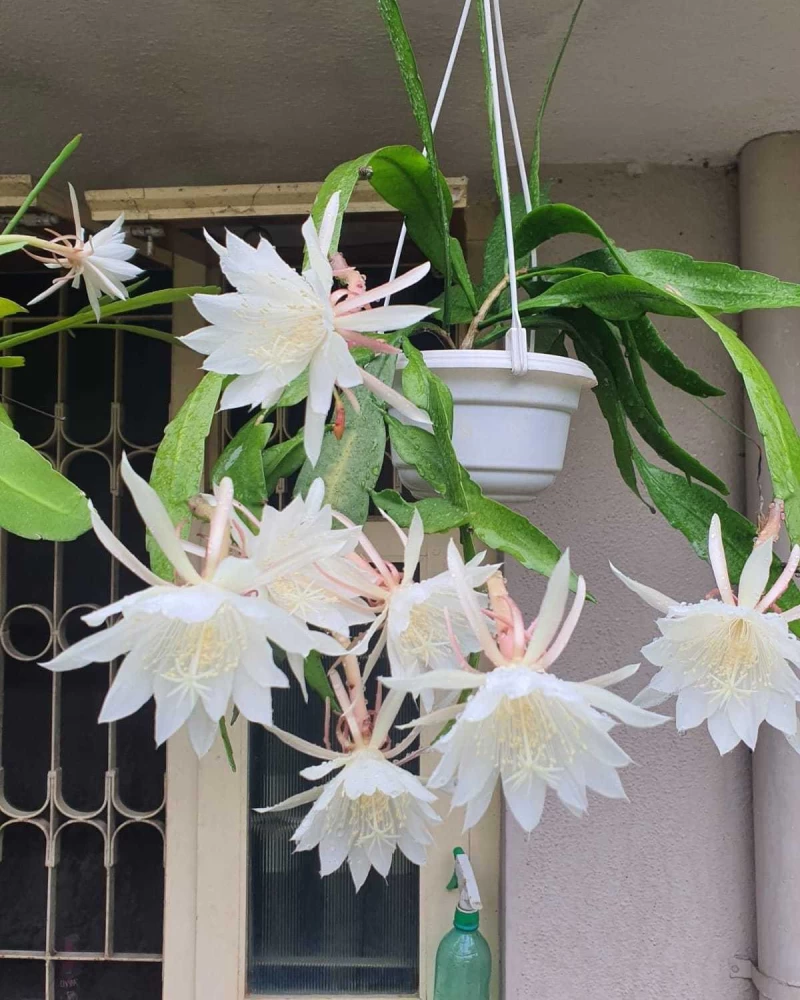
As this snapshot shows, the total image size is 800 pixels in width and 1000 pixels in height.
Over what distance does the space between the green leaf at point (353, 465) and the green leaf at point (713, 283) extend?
0.25 meters

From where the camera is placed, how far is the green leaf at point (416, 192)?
61 centimetres

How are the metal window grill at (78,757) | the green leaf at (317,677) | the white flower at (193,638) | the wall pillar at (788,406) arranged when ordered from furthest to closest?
the metal window grill at (78,757) < the wall pillar at (788,406) < the green leaf at (317,677) < the white flower at (193,638)

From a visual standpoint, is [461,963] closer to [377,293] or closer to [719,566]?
[719,566]

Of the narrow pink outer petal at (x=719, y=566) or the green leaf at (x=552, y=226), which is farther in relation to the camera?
the green leaf at (x=552, y=226)

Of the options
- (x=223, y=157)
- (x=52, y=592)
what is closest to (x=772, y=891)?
(x=52, y=592)

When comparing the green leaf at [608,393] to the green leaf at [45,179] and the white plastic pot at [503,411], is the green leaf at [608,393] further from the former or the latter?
the green leaf at [45,179]

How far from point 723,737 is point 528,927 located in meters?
0.84

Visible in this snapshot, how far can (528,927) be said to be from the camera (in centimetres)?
113

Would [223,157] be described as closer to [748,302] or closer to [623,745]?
[748,302]

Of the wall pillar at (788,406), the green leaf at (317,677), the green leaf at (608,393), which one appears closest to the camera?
the green leaf at (317,677)

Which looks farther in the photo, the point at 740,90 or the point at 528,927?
the point at 528,927

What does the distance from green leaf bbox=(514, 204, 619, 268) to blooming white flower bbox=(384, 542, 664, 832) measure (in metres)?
0.31

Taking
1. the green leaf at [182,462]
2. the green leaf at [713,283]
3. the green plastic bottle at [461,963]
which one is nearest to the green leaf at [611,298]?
the green leaf at [713,283]

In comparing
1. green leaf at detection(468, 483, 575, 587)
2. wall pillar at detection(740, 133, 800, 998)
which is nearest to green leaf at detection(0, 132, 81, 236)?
green leaf at detection(468, 483, 575, 587)
